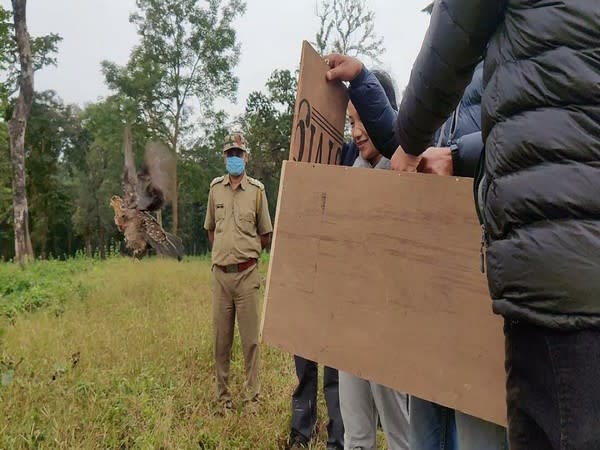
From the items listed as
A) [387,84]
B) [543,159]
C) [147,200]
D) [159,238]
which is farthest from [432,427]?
[159,238]

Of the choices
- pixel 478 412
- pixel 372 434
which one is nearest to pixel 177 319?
pixel 372 434

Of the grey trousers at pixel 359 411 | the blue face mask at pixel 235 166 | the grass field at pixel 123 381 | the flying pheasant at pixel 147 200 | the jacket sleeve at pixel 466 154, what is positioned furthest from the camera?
the flying pheasant at pixel 147 200

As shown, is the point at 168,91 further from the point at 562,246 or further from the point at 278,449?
the point at 562,246

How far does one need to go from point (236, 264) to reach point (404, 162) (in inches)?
120

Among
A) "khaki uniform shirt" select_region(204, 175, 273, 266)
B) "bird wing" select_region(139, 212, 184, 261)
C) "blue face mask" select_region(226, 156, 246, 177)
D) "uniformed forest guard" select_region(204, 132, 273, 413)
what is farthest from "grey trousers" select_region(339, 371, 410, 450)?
"bird wing" select_region(139, 212, 184, 261)

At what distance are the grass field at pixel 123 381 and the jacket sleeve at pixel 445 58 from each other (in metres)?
2.60

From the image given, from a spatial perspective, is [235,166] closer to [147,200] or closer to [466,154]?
[466,154]

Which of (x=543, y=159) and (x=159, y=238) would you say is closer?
(x=543, y=159)

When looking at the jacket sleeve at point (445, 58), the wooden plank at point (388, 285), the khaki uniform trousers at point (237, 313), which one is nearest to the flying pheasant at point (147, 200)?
the khaki uniform trousers at point (237, 313)

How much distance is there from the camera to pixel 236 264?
452 centimetres

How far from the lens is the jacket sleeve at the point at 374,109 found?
6.90 feet

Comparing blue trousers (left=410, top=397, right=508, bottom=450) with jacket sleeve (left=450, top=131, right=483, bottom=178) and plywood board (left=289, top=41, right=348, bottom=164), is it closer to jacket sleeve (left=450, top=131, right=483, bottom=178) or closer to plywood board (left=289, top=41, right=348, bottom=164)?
jacket sleeve (left=450, top=131, right=483, bottom=178)

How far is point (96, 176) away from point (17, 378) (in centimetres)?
3647

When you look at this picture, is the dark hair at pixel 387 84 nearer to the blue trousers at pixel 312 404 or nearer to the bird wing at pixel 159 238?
the blue trousers at pixel 312 404
